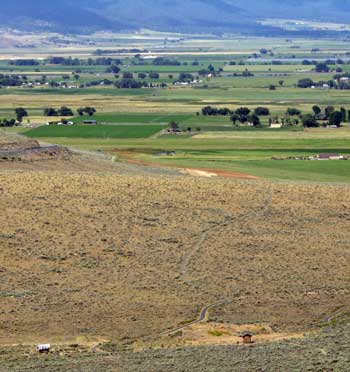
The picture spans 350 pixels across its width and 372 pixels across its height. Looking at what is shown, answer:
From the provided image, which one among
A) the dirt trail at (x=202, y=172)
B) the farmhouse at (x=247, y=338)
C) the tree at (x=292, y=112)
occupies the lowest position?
the tree at (x=292, y=112)

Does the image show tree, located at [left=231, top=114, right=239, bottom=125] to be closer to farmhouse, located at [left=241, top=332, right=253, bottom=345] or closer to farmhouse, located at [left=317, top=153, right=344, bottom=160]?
farmhouse, located at [left=317, top=153, right=344, bottom=160]

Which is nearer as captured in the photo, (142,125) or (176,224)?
(176,224)

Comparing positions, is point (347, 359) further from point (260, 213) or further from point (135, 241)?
point (260, 213)

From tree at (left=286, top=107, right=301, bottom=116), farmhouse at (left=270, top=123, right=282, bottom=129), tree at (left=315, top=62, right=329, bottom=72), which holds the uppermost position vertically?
tree at (left=286, top=107, right=301, bottom=116)

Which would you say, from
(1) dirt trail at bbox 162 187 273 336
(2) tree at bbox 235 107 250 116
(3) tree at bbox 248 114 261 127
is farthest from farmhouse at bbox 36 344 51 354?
(2) tree at bbox 235 107 250 116

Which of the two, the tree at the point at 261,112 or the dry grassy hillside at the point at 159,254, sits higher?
the dry grassy hillside at the point at 159,254

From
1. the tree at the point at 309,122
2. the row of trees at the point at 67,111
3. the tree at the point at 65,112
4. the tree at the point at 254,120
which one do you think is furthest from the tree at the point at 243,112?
the tree at the point at 65,112

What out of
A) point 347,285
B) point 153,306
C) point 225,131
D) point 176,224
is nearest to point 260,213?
point 176,224

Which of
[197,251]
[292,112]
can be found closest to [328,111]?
[292,112]

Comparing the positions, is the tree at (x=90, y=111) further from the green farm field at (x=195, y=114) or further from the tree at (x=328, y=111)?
the tree at (x=328, y=111)
